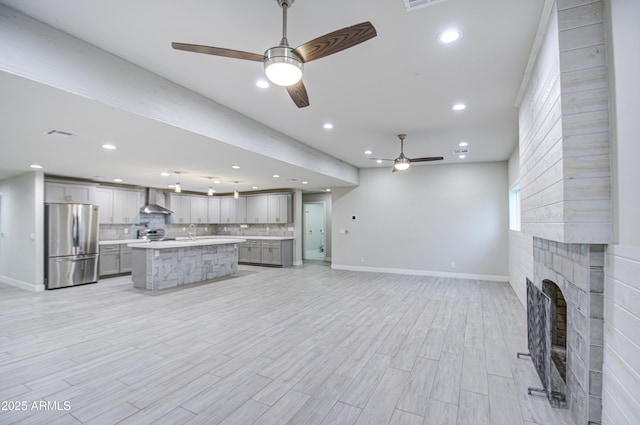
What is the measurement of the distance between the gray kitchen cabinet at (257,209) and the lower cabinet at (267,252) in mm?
885

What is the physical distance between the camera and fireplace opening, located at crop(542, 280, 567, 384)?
2899mm

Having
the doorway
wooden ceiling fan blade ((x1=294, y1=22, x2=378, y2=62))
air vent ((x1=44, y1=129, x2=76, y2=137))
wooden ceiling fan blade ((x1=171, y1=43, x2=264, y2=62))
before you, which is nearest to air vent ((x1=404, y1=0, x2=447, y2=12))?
wooden ceiling fan blade ((x1=294, y1=22, x2=378, y2=62))

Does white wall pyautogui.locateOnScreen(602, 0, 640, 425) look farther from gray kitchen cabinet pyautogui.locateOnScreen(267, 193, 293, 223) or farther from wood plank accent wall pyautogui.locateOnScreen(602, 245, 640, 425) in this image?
gray kitchen cabinet pyautogui.locateOnScreen(267, 193, 293, 223)

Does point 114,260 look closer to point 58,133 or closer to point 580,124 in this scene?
point 58,133

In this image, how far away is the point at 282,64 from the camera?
1.80m

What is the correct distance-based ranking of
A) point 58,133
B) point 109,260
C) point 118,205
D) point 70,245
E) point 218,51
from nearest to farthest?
point 218,51 < point 58,133 < point 70,245 < point 109,260 < point 118,205

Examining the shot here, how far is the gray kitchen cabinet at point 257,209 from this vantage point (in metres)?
10.2

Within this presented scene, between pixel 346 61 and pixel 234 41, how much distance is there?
0.99 metres

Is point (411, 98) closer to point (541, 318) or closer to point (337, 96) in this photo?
point (337, 96)

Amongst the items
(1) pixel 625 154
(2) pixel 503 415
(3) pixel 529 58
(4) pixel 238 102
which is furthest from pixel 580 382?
(4) pixel 238 102

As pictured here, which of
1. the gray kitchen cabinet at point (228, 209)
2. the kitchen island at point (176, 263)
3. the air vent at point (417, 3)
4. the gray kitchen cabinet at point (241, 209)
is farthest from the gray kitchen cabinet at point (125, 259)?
the air vent at point (417, 3)

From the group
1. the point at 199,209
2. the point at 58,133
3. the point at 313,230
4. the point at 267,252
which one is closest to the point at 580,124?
the point at 58,133

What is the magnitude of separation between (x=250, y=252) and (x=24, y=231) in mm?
5430

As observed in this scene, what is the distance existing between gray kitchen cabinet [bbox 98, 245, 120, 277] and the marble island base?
1643mm
